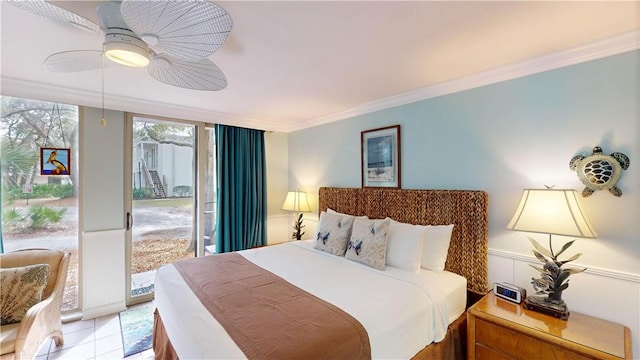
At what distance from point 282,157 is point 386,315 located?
3349 mm

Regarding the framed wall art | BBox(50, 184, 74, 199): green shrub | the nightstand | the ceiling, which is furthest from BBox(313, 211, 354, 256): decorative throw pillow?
BBox(50, 184, 74, 199): green shrub

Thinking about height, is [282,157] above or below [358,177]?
above

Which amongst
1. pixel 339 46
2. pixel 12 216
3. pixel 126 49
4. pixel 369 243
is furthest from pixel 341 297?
pixel 12 216

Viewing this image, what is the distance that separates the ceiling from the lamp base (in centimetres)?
170

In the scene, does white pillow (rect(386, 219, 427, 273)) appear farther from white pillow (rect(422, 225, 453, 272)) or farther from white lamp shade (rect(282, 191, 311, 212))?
white lamp shade (rect(282, 191, 311, 212))

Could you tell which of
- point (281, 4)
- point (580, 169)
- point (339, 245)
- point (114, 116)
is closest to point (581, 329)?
point (580, 169)

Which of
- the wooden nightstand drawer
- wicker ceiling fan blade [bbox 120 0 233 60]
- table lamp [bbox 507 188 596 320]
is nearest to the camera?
wicker ceiling fan blade [bbox 120 0 233 60]

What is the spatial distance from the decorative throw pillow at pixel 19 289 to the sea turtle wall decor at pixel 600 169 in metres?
3.97

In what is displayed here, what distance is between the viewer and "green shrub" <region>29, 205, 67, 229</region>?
2811 mm

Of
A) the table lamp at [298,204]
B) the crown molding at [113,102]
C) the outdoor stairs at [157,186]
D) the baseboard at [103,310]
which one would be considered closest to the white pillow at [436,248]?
the table lamp at [298,204]

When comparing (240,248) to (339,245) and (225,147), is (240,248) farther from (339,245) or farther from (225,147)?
(339,245)

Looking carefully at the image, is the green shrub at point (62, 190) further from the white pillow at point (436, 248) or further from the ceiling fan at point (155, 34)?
the white pillow at point (436, 248)

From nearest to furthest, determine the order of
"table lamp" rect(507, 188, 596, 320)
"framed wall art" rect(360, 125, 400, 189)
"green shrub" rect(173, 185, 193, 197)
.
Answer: "table lamp" rect(507, 188, 596, 320) < "framed wall art" rect(360, 125, 400, 189) < "green shrub" rect(173, 185, 193, 197)

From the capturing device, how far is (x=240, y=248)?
3.96m
